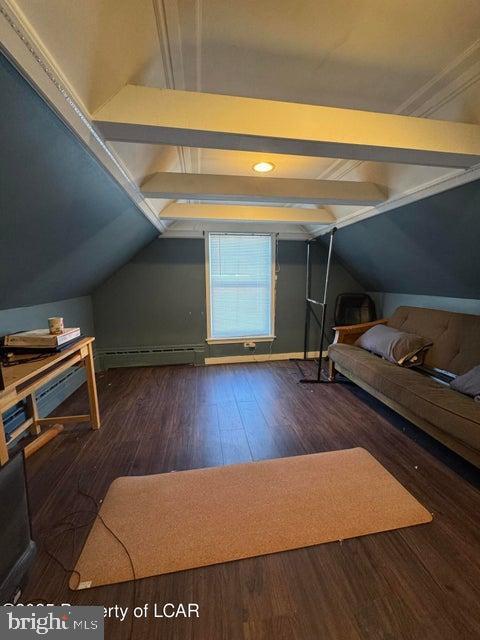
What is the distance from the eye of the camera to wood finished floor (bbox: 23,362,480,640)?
92cm

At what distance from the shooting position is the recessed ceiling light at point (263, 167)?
2.05 meters

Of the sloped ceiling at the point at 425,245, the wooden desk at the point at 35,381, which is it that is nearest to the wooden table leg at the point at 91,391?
the wooden desk at the point at 35,381

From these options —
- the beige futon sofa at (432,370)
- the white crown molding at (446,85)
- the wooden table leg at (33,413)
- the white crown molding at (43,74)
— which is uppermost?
the white crown molding at (446,85)

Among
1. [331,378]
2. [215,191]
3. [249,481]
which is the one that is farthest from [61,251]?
[331,378]

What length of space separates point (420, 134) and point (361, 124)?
14.1 inches

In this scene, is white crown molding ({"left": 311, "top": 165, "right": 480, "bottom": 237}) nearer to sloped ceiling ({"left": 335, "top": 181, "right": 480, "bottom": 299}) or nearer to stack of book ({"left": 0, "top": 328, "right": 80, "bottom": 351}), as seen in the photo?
sloped ceiling ({"left": 335, "top": 181, "right": 480, "bottom": 299})

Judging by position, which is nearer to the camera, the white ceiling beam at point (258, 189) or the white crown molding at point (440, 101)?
the white crown molding at point (440, 101)

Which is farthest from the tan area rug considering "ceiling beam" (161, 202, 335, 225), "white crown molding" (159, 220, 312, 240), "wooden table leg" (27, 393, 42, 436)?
"white crown molding" (159, 220, 312, 240)

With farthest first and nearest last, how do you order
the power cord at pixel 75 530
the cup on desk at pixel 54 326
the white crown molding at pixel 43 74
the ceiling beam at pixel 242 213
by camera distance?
1. the ceiling beam at pixel 242 213
2. the cup on desk at pixel 54 326
3. the power cord at pixel 75 530
4. the white crown molding at pixel 43 74

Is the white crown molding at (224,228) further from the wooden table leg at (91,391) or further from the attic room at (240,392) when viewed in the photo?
the wooden table leg at (91,391)

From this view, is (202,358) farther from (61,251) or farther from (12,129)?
(12,129)

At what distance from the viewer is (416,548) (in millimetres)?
1161

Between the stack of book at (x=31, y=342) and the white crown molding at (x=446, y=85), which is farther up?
the white crown molding at (x=446, y=85)

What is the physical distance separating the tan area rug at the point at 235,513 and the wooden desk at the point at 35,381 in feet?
2.11
